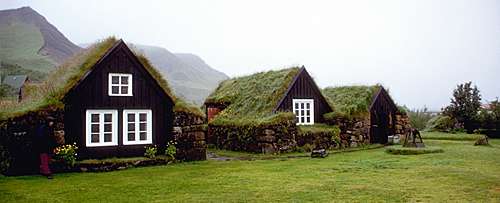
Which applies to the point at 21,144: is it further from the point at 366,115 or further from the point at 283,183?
the point at 366,115

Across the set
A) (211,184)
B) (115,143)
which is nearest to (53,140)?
(115,143)

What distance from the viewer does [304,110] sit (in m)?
20.4

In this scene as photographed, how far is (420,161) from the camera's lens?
12.8 metres

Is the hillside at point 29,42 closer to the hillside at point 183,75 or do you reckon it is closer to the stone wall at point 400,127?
the stone wall at point 400,127

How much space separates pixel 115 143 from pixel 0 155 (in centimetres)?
354

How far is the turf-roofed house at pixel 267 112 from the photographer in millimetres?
17328

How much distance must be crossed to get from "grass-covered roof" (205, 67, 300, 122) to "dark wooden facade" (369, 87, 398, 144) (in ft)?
20.0

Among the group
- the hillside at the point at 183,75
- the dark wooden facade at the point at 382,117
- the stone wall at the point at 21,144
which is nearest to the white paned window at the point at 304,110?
the dark wooden facade at the point at 382,117

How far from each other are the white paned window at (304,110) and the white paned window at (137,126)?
8947 millimetres

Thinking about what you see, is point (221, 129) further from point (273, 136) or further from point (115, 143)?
point (115, 143)

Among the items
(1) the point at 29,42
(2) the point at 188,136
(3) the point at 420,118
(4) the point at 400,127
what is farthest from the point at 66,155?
(3) the point at 420,118

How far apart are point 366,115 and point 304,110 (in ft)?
13.4

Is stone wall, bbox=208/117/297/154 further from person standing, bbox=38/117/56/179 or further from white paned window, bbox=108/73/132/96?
person standing, bbox=38/117/56/179

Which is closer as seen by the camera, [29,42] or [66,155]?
[66,155]
